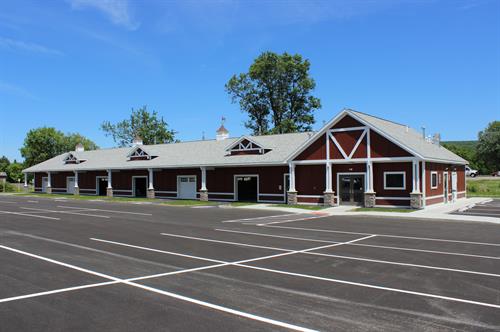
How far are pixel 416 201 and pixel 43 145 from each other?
77.4 meters

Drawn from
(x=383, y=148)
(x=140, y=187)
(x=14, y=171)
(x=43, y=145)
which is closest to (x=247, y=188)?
(x=383, y=148)

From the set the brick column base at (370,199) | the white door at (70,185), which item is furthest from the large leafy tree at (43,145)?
the brick column base at (370,199)

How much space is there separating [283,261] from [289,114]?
51801mm

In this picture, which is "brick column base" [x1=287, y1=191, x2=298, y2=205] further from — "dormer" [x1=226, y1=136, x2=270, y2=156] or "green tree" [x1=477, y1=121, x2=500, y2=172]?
"green tree" [x1=477, y1=121, x2=500, y2=172]

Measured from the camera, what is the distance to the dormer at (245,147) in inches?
1373

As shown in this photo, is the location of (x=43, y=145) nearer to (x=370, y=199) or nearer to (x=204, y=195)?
(x=204, y=195)

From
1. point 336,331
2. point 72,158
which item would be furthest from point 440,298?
point 72,158

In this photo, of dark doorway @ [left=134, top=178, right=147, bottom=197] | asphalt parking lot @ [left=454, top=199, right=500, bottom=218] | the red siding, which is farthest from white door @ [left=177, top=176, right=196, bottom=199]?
asphalt parking lot @ [left=454, top=199, right=500, bottom=218]

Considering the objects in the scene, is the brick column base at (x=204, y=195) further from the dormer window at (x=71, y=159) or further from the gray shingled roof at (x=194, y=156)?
the dormer window at (x=71, y=159)

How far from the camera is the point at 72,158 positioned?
50.9 metres

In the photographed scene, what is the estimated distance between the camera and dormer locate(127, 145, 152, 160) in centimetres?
4272

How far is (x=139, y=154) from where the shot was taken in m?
43.6

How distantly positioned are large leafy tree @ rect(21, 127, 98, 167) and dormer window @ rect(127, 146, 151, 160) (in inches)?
1890

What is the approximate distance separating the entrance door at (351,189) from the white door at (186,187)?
47.2 feet
